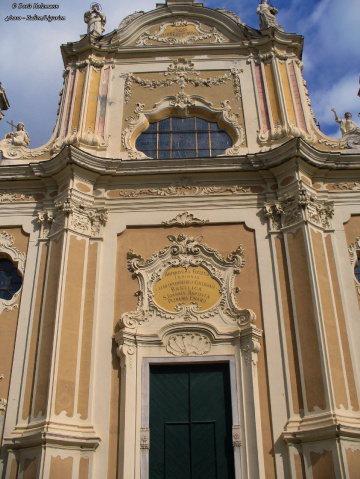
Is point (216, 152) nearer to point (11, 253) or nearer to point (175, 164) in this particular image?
point (175, 164)

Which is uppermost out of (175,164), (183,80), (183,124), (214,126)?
(183,80)

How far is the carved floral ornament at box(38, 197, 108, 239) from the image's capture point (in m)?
11.2

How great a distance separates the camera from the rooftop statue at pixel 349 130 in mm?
12703

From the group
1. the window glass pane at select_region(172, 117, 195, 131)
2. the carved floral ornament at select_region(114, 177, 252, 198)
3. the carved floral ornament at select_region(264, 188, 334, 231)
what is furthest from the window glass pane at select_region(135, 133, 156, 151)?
the carved floral ornament at select_region(264, 188, 334, 231)

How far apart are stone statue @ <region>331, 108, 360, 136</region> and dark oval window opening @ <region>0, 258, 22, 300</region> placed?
26.1 feet

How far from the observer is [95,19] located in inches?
624

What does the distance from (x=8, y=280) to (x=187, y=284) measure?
11.9ft

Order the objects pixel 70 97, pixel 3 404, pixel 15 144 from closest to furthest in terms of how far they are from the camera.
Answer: pixel 3 404 < pixel 15 144 < pixel 70 97

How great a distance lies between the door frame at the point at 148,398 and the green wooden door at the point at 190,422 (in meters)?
0.13

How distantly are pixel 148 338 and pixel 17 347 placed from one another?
94.3 inches

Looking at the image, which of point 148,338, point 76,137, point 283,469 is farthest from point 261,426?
point 76,137

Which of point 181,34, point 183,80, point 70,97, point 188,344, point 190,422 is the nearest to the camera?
point 190,422

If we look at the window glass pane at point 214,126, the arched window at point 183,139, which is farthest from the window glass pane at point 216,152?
the window glass pane at point 214,126

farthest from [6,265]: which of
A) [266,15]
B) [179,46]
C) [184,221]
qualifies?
[266,15]
